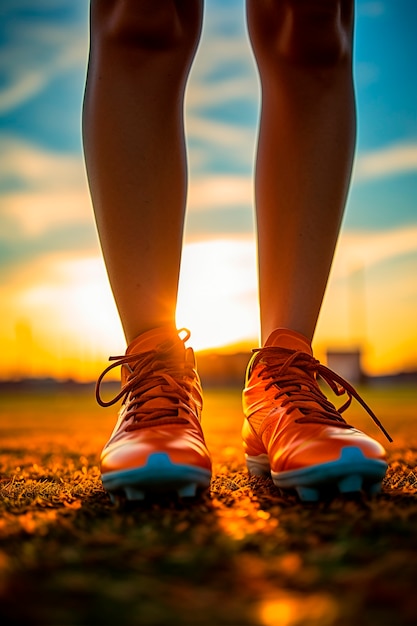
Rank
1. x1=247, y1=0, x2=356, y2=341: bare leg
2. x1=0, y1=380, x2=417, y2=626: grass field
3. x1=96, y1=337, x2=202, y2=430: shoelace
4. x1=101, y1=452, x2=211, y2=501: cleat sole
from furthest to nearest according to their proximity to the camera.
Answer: x1=247, y1=0, x2=356, y2=341: bare leg < x1=96, y1=337, x2=202, y2=430: shoelace < x1=101, y1=452, x2=211, y2=501: cleat sole < x1=0, y1=380, x2=417, y2=626: grass field

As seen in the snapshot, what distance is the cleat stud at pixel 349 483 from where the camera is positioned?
3.70 feet

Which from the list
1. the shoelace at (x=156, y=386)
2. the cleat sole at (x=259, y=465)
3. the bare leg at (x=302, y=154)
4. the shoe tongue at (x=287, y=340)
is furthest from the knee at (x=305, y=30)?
the cleat sole at (x=259, y=465)

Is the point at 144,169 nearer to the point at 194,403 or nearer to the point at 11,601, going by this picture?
the point at 194,403

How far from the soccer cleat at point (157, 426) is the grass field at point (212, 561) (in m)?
0.05

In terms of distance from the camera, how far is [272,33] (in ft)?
5.23

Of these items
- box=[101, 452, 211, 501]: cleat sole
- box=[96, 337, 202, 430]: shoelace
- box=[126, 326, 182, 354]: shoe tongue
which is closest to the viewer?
box=[101, 452, 211, 501]: cleat sole

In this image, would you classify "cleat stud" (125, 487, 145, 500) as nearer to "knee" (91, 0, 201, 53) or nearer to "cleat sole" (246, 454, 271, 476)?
"cleat sole" (246, 454, 271, 476)

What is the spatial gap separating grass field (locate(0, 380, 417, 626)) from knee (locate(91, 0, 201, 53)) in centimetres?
97

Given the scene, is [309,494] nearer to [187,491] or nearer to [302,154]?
[187,491]

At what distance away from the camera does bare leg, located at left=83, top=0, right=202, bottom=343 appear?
4.66 ft

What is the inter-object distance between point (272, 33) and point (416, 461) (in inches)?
48.9

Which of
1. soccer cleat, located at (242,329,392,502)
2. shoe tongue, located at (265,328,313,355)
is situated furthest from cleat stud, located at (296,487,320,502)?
shoe tongue, located at (265,328,313,355)

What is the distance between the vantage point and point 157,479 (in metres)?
1.10

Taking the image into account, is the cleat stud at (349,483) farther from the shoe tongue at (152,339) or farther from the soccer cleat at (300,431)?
the shoe tongue at (152,339)
